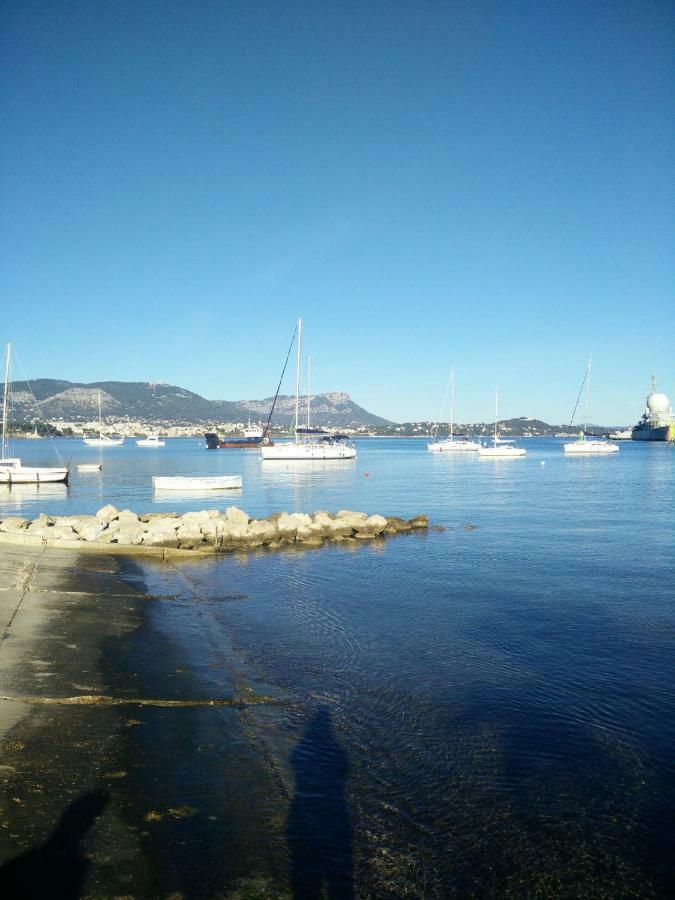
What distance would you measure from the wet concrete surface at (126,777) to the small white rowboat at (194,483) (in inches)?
1539

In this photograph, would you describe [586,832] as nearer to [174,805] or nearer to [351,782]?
[351,782]

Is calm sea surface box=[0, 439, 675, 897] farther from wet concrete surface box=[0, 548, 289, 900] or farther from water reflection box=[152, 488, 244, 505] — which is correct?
water reflection box=[152, 488, 244, 505]

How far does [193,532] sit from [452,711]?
17645mm

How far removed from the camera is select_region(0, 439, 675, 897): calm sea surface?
6328 millimetres

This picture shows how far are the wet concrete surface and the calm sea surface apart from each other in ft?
0.46

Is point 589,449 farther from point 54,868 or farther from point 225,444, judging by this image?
point 54,868

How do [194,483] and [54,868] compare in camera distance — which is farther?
[194,483]

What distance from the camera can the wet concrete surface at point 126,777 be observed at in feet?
18.3

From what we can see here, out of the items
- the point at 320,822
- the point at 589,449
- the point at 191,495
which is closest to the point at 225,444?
the point at 589,449

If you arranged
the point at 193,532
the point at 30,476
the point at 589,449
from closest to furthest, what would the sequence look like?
the point at 193,532 < the point at 30,476 < the point at 589,449

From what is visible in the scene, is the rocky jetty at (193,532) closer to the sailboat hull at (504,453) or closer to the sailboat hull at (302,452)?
the sailboat hull at (302,452)

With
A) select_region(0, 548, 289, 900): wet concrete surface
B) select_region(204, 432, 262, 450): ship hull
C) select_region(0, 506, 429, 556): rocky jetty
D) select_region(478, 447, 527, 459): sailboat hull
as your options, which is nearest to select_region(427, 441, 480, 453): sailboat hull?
select_region(478, 447, 527, 459): sailboat hull

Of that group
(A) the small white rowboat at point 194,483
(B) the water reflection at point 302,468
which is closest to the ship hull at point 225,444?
(B) the water reflection at point 302,468

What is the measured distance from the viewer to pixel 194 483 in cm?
5241
